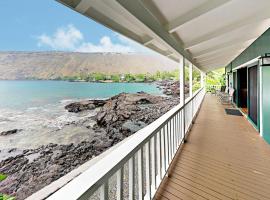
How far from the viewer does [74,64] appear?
238 inches

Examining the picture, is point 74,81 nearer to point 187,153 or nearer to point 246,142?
point 187,153

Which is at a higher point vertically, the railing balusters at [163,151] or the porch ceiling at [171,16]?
the porch ceiling at [171,16]

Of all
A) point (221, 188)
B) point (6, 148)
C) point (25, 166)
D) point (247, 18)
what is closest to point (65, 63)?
point (6, 148)

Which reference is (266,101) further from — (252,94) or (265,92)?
(252,94)

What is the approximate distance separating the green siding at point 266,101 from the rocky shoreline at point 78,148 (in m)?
5.34

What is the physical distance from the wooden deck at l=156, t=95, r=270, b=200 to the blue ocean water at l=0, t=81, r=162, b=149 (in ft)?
8.11

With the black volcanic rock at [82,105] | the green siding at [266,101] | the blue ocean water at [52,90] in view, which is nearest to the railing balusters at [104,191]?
the blue ocean water at [52,90]

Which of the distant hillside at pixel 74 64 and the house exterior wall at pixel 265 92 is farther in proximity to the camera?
the house exterior wall at pixel 265 92

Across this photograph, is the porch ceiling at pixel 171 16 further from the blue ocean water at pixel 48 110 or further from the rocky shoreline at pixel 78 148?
the rocky shoreline at pixel 78 148

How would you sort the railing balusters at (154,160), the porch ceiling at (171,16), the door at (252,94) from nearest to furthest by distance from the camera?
the porch ceiling at (171,16) < the railing balusters at (154,160) < the door at (252,94)

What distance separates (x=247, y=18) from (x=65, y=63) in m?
4.69

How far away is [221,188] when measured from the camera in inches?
98.7

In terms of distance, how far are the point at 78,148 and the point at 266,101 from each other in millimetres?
7581

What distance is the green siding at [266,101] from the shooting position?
4289 mm
